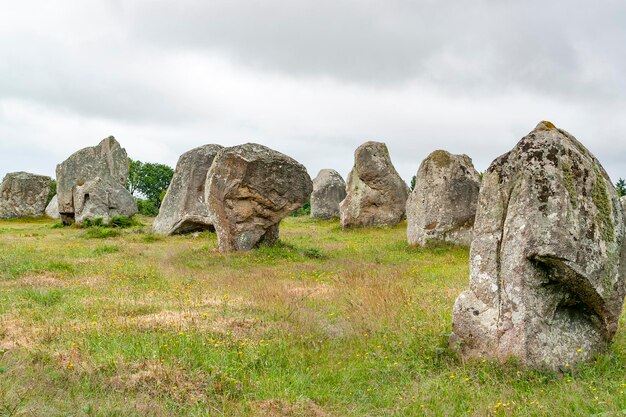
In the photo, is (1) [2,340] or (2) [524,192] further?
(1) [2,340]

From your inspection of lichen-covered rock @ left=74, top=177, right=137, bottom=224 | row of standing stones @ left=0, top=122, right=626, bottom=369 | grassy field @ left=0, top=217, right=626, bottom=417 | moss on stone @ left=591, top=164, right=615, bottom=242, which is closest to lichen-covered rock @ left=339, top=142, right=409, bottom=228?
lichen-covered rock @ left=74, top=177, right=137, bottom=224

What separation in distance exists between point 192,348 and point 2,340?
8.95ft

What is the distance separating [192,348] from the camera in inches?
279

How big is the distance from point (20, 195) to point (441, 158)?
3316 centimetres

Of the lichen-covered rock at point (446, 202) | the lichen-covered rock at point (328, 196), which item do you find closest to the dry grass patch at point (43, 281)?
the lichen-covered rock at point (446, 202)

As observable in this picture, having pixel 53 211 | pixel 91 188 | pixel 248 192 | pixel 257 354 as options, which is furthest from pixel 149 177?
pixel 257 354

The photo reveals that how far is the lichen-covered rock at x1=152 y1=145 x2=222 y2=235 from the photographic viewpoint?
86.6 feet

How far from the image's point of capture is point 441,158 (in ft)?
68.9

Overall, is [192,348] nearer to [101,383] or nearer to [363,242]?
[101,383]

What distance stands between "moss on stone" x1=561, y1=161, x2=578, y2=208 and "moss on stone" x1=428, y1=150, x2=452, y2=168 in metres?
13.8

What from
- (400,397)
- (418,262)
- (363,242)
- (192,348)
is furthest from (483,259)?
(363,242)

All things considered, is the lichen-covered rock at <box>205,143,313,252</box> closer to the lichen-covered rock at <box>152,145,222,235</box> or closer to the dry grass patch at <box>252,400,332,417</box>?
the lichen-covered rock at <box>152,145,222,235</box>

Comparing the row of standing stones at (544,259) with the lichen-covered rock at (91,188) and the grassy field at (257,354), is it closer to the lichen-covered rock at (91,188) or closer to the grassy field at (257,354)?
the grassy field at (257,354)

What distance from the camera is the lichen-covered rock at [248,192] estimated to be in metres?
19.1
